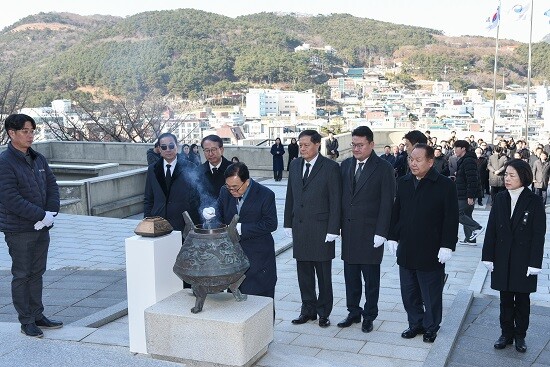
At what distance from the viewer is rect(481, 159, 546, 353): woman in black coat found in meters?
4.59

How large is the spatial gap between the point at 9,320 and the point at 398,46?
15440 cm

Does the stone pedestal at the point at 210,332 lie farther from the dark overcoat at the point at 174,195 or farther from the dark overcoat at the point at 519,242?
the dark overcoat at the point at 519,242

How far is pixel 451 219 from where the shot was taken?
4.77m

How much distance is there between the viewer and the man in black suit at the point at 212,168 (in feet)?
18.6

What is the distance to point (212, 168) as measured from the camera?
5805 mm

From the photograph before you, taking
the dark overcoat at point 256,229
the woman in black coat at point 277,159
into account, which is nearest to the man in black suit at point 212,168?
the dark overcoat at point 256,229

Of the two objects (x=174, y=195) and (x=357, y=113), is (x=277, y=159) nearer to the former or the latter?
(x=174, y=195)

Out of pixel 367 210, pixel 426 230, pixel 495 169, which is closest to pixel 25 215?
pixel 367 210

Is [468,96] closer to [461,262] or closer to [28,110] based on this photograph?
[28,110]

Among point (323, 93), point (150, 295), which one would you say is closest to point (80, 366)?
point (150, 295)

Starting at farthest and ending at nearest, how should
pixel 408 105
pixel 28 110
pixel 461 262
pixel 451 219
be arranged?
1. pixel 408 105
2. pixel 28 110
3. pixel 461 262
4. pixel 451 219

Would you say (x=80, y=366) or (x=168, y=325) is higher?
(x=168, y=325)

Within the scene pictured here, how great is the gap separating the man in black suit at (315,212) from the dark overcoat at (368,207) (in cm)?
14

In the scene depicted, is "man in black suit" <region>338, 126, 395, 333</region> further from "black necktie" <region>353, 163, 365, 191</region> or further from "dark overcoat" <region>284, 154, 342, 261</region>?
"dark overcoat" <region>284, 154, 342, 261</region>
